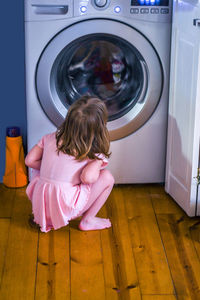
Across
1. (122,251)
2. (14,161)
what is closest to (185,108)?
(122,251)

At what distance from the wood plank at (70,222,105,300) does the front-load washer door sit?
53 centimetres

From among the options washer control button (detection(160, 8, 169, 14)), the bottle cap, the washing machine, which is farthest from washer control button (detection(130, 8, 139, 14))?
the bottle cap

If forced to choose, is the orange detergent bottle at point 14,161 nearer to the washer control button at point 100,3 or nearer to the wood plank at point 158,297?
the washer control button at point 100,3

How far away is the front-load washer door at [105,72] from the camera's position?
2.40 m

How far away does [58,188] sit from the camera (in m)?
2.20

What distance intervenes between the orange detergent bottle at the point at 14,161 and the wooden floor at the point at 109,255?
13 cm

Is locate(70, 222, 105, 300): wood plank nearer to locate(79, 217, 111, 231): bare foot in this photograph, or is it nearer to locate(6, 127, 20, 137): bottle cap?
locate(79, 217, 111, 231): bare foot

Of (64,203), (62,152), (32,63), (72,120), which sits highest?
(32,63)

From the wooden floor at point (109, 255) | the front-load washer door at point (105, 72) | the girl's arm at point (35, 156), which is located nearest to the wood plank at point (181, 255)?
the wooden floor at point (109, 255)

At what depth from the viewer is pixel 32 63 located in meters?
2.44

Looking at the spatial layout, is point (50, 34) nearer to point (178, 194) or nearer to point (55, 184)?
point (55, 184)

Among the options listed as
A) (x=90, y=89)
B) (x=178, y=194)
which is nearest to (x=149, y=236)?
(x=178, y=194)

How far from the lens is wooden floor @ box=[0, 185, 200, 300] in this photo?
1918 mm

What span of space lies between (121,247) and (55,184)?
14.2 inches
